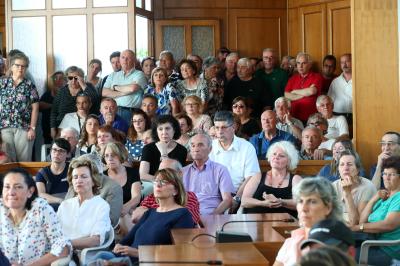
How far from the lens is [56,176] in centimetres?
712

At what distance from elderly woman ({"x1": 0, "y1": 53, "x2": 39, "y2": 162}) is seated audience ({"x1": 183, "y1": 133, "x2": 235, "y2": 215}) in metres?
2.65

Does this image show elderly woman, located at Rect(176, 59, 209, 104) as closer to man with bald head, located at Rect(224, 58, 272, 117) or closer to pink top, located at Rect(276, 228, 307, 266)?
man with bald head, located at Rect(224, 58, 272, 117)

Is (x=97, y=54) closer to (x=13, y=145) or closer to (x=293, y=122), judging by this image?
(x=13, y=145)

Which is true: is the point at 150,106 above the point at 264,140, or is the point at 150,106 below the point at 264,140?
above

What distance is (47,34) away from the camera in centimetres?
1059

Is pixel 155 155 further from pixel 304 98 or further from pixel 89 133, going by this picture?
pixel 304 98

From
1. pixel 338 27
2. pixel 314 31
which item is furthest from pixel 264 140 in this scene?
pixel 314 31

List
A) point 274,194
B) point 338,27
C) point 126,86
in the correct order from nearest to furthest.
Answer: point 274,194 < point 126,86 < point 338,27

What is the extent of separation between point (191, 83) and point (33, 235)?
4.25 meters

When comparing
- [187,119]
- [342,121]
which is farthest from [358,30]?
[187,119]

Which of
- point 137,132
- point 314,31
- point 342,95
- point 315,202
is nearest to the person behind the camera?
point 315,202

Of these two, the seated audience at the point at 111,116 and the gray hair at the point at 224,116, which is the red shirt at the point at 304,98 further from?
the gray hair at the point at 224,116

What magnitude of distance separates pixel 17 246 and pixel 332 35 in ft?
23.1

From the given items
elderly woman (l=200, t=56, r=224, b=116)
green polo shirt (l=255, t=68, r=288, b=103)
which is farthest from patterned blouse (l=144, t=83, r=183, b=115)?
green polo shirt (l=255, t=68, r=288, b=103)
